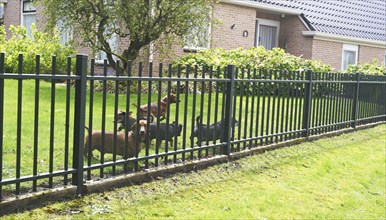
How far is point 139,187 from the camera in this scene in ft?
17.5

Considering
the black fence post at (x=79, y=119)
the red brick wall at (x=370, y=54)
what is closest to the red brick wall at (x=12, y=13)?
the red brick wall at (x=370, y=54)

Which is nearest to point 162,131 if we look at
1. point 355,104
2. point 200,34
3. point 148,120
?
point 148,120

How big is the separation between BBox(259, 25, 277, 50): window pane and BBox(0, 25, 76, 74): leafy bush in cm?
907

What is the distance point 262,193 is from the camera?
5777mm

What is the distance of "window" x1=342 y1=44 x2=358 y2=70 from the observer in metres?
22.2

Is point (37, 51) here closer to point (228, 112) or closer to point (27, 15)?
point (27, 15)

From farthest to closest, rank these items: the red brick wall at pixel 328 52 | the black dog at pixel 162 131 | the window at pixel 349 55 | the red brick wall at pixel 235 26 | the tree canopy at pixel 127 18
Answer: the window at pixel 349 55
the red brick wall at pixel 328 52
the red brick wall at pixel 235 26
the tree canopy at pixel 127 18
the black dog at pixel 162 131

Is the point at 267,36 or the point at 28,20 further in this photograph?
the point at 267,36

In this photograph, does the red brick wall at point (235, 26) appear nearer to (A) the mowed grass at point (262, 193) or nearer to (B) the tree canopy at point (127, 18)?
(B) the tree canopy at point (127, 18)

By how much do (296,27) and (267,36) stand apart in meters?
1.20

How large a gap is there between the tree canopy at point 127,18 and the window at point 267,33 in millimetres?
7963

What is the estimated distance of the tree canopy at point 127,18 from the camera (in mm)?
12078

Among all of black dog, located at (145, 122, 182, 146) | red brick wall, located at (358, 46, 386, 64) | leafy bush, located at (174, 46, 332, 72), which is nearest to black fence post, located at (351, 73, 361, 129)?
leafy bush, located at (174, 46, 332, 72)

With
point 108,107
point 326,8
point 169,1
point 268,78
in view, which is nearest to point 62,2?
point 169,1
